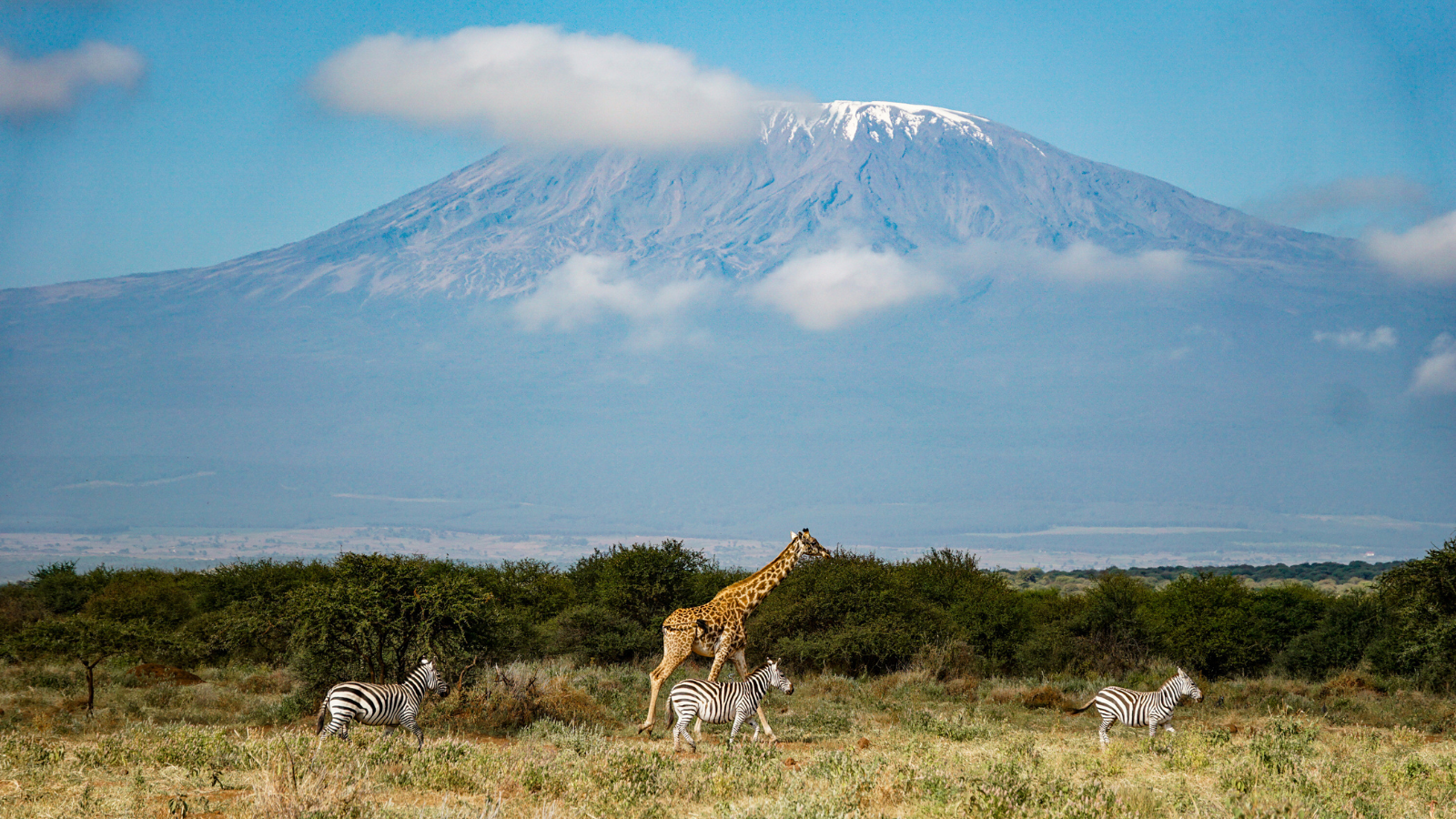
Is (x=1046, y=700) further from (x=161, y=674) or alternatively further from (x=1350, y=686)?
(x=161, y=674)

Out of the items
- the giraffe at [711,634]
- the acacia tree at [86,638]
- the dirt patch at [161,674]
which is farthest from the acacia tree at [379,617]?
the dirt patch at [161,674]

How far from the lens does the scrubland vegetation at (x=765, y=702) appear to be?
11.3m

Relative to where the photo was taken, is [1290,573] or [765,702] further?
[1290,573]

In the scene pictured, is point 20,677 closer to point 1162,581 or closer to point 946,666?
point 946,666

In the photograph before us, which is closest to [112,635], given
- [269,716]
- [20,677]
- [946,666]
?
[269,716]

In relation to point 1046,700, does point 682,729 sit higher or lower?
higher

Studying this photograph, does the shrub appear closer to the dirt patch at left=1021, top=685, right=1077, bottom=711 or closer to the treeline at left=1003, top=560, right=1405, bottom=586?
the dirt patch at left=1021, top=685, right=1077, bottom=711

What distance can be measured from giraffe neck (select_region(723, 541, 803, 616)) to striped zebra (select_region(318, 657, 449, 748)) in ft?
20.0

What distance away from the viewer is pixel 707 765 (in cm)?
1343

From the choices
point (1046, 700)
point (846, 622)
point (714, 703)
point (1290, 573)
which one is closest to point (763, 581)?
point (714, 703)

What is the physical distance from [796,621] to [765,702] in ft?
38.5

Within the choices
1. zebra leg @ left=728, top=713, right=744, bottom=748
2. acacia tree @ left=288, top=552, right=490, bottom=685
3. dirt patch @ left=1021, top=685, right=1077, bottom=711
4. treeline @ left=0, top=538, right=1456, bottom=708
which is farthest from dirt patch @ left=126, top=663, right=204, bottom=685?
dirt patch @ left=1021, top=685, right=1077, bottom=711

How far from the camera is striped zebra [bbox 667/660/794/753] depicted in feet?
54.0

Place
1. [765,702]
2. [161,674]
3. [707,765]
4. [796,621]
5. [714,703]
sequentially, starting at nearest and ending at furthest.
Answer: [707,765]
[714,703]
[765,702]
[161,674]
[796,621]
